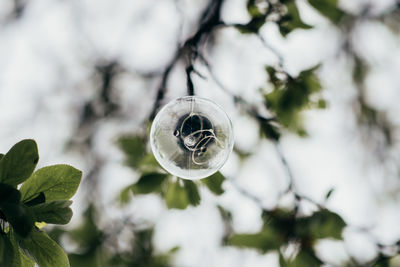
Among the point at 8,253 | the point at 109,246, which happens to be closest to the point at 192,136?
the point at 8,253

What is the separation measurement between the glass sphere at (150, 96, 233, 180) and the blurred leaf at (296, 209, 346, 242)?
478mm

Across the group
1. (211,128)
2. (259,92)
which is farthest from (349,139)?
(211,128)

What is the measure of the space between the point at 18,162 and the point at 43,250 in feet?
0.67

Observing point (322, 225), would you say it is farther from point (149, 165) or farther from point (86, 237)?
point (86, 237)

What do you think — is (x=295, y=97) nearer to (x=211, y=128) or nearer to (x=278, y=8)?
(x=278, y=8)

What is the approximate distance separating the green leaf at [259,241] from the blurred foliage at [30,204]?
2.01 feet

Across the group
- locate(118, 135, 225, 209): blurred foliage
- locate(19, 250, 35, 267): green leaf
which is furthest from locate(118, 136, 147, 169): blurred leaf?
locate(19, 250, 35, 267): green leaf

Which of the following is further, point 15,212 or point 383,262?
point 383,262

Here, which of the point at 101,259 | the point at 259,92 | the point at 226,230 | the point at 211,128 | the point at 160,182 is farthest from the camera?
the point at 226,230

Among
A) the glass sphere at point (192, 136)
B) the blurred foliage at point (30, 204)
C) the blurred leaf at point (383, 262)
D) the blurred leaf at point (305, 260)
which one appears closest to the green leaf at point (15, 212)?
the blurred foliage at point (30, 204)

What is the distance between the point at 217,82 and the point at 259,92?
0.84ft

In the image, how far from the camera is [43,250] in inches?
30.2

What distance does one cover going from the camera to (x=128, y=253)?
207cm

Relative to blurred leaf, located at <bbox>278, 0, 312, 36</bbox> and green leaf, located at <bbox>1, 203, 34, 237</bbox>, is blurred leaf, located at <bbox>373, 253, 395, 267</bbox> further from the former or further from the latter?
green leaf, located at <bbox>1, 203, 34, 237</bbox>
